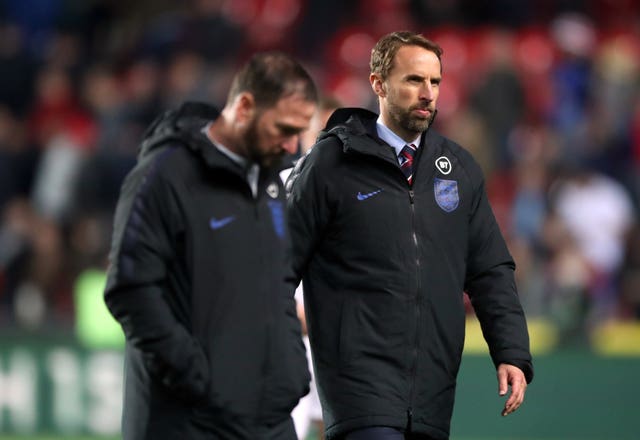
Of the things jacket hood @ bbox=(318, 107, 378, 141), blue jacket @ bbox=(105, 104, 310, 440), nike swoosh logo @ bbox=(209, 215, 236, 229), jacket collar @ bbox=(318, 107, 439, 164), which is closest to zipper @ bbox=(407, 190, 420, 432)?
jacket collar @ bbox=(318, 107, 439, 164)

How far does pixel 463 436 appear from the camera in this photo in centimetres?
1010

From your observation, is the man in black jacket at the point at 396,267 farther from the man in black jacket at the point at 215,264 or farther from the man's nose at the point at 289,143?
the man's nose at the point at 289,143

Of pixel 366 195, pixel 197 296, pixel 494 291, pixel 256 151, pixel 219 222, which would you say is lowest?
pixel 494 291

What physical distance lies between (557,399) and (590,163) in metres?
3.15

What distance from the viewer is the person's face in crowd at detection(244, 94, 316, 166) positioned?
438 cm

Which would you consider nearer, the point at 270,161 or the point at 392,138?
the point at 270,161

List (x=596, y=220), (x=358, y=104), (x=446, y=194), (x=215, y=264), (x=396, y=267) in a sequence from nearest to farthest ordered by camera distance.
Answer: (x=215, y=264)
(x=396, y=267)
(x=446, y=194)
(x=596, y=220)
(x=358, y=104)

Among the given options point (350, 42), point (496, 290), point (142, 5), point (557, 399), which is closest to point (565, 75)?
point (350, 42)

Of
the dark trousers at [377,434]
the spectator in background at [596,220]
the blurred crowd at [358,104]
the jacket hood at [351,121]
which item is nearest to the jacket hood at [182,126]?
the jacket hood at [351,121]

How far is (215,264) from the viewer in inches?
173

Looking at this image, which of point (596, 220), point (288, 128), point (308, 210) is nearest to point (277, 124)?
point (288, 128)

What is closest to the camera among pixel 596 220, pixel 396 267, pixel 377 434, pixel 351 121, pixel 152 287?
pixel 152 287

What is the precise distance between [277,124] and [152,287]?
2.12 feet

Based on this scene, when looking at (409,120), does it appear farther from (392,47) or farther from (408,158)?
(392,47)
